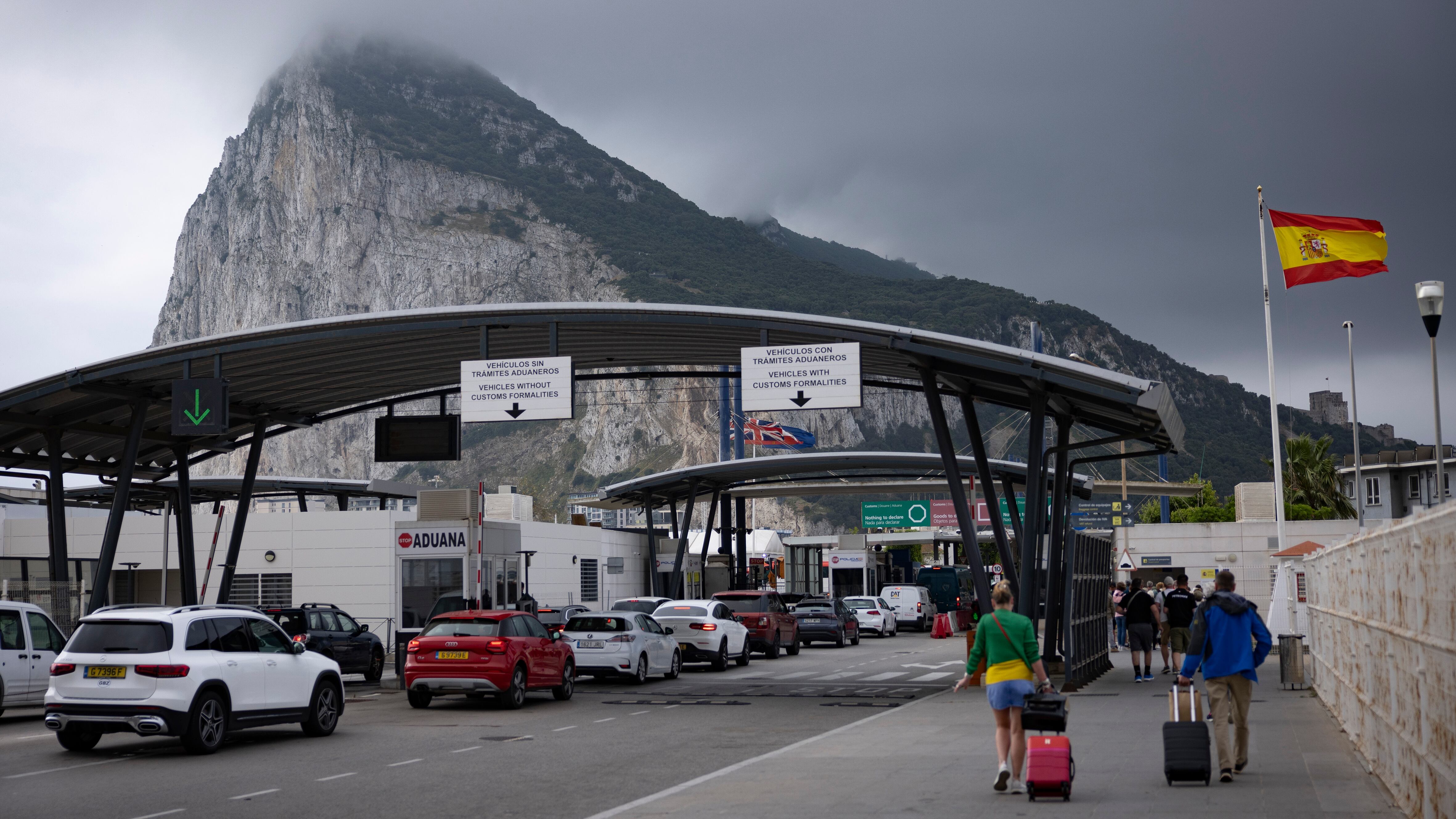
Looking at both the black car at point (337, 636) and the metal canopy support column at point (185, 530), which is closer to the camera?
the black car at point (337, 636)

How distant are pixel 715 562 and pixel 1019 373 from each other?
125ft

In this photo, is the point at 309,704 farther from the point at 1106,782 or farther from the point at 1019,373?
the point at 1019,373

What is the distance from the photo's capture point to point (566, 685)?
2192cm

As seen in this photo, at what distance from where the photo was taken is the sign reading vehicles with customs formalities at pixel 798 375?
22.7m

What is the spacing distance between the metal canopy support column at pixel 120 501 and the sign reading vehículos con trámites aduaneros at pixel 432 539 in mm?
5728

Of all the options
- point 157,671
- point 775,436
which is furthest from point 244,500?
point 775,436

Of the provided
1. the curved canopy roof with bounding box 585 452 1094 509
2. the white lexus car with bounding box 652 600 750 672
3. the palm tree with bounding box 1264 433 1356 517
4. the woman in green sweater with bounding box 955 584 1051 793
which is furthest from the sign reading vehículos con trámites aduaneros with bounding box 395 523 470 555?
the palm tree with bounding box 1264 433 1356 517

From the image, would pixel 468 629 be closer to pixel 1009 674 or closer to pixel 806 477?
pixel 1009 674

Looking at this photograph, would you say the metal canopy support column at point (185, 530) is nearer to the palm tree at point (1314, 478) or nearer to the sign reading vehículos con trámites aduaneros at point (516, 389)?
the sign reading vehículos con trámites aduaneros at point (516, 389)

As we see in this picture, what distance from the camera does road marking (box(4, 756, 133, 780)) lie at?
12.5 m

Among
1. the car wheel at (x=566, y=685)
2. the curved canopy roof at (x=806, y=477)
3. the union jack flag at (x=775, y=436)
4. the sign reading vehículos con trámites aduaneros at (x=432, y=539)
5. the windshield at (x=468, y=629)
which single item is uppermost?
the union jack flag at (x=775, y=436)

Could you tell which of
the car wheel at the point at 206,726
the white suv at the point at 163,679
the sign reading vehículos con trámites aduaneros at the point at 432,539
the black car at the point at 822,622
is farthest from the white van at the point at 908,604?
the car wheel at the point at 206,726

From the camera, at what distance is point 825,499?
15812 cm

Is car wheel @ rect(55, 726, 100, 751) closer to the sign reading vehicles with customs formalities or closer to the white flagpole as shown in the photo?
the sign reading vehicles with customs formalities
